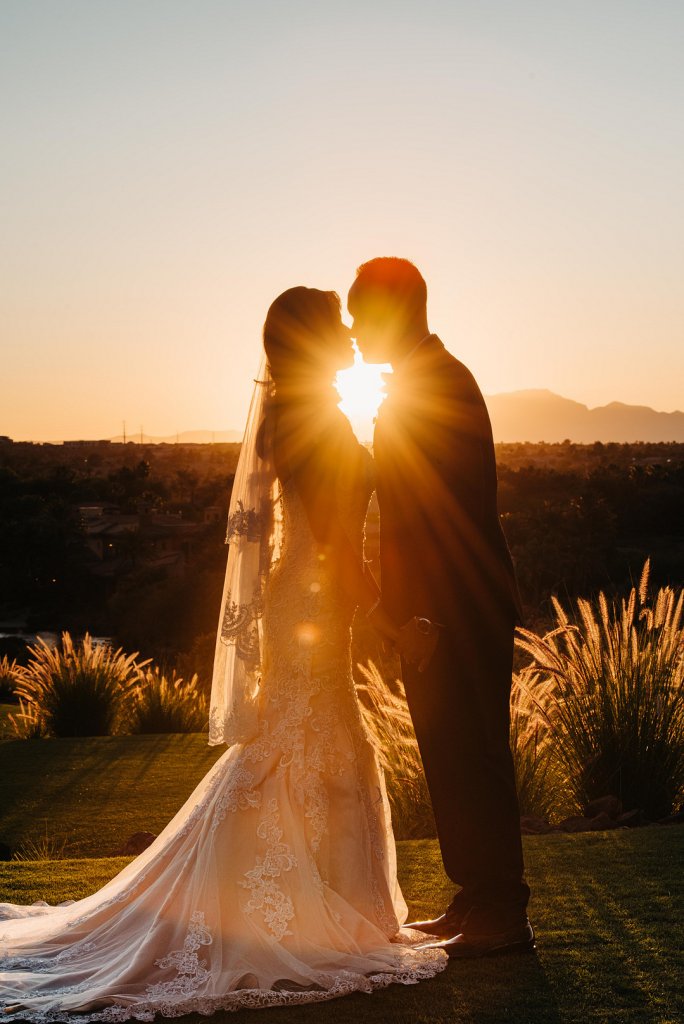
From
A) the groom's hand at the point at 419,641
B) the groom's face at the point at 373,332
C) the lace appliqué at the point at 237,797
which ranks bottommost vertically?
the lace appliqué at the point at 237,797

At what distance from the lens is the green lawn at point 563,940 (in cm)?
384

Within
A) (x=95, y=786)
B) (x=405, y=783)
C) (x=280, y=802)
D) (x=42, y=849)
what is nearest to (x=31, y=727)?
(x=95, y=786)

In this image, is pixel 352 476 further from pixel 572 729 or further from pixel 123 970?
Answer: pixel 572 729

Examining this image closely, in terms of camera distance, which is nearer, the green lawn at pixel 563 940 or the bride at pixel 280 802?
the green lawn at pixel 563 940

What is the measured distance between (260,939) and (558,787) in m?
4.38

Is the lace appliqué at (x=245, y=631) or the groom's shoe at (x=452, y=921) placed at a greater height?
the lace appliqué at (x=245, y=631)

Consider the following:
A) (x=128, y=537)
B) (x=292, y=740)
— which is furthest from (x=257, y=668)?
(x=128, y=537)

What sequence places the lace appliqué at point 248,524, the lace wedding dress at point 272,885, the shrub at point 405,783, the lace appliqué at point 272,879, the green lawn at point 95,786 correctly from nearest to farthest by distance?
the lace wedding dress at point 272,885 → the lace appliqué at point 272,879 → the lace appliqué at point 248,524 → the shrub at point 405,783 → the green lawn at point 95,786

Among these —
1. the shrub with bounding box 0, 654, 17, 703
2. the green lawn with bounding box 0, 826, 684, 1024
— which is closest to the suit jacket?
the green lawn with bounding box 0, 826, 684, 1024

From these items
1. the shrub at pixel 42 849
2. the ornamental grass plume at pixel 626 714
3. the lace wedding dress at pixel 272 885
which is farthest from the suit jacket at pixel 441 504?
the shrub at pixel 42 849

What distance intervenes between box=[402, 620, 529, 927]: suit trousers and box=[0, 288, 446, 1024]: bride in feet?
0.98

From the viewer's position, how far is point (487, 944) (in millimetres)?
4418

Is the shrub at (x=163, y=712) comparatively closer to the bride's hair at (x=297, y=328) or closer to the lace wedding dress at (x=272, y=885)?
the lace wedding dress at (x=272, y=885)

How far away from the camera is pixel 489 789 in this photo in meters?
4.50
